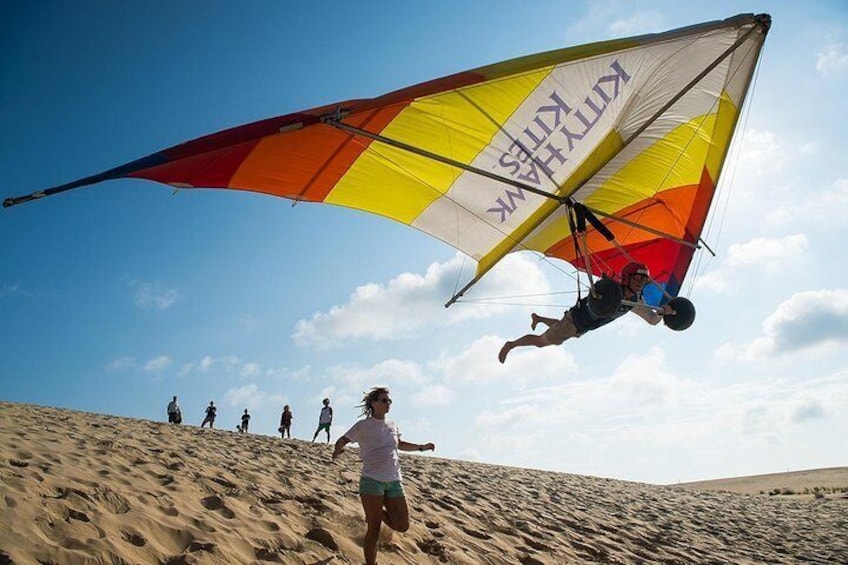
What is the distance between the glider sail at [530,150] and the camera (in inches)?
212

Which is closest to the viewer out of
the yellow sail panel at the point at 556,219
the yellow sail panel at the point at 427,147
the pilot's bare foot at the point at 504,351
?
the yellow sail panel at the point at 427,147

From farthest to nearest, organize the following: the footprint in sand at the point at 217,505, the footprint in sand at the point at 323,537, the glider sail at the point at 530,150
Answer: the glider sail at the point at 530,150
the footprint in sand at the point at 217,505
the footprint in sand at the point at 323,537

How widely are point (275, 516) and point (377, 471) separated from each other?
1.30 meters

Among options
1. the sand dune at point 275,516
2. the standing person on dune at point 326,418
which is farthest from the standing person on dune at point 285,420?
the sand dune at point 275,516

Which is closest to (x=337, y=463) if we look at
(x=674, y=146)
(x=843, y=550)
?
(x=674, y=146)

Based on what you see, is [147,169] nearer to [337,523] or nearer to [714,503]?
[337,523]

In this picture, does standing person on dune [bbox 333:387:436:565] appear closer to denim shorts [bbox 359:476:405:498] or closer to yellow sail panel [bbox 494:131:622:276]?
denim shorts [bbox 359:476:405:498]

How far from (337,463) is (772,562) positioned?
624cm

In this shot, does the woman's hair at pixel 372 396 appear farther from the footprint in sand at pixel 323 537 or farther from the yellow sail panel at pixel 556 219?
the yellow sail panel at pixel 556 219

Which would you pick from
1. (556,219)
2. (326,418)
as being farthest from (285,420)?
(556,219)

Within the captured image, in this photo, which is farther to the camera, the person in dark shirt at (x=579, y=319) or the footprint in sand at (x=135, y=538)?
the person in dark shirt at (x=579, y=319)

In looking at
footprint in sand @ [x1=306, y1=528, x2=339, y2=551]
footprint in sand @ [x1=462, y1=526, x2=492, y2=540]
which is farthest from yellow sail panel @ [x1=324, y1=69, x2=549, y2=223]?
footprint in sand @ [x1=462, y1=526, x2=492, y2=540]

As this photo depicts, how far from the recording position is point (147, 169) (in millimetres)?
4590

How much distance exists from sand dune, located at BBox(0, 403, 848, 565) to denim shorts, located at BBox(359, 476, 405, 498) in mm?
554
